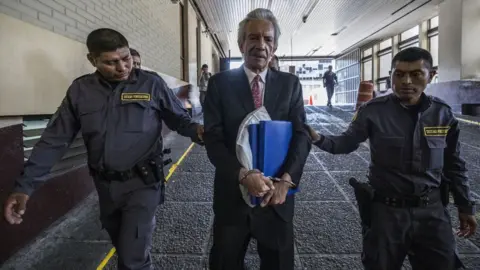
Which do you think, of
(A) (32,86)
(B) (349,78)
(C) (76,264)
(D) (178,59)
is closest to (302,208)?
(C) (76,264)

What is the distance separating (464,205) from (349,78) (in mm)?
24696

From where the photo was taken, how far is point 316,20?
13742mm

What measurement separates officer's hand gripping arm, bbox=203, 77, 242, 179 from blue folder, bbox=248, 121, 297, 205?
0.32 feet

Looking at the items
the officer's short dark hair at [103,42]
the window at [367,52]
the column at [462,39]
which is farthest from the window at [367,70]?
the officer's short dark hair at [103,42]

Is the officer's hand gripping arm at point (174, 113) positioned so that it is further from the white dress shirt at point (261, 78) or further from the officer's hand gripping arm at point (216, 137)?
the white dress shirt at point (261, 78)

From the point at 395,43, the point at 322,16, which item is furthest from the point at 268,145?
the point at 395,43

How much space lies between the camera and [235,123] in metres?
1.35

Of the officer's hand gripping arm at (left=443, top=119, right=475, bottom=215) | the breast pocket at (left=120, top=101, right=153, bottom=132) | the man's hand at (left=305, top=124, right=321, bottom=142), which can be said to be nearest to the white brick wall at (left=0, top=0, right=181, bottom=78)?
the breast pocket at (left=120, top=101, right=153, bottom=132)

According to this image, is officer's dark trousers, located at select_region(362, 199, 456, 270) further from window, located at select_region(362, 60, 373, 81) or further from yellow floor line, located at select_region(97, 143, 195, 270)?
window, located at select_region(362, 60, 373, 81)

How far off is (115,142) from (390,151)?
1385mm

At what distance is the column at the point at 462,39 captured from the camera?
9375mm

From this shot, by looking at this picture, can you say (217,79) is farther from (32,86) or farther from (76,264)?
(32,86)

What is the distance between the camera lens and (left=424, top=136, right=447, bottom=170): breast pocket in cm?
154

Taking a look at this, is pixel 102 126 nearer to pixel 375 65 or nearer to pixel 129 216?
pixel 129 216
